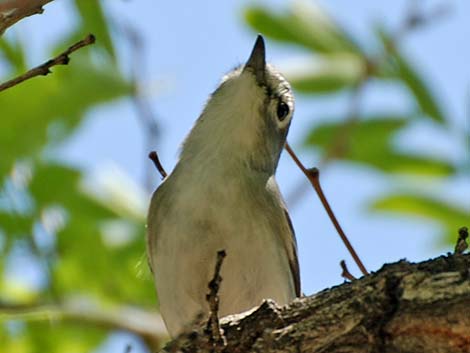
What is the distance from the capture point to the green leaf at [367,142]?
16.2 ft

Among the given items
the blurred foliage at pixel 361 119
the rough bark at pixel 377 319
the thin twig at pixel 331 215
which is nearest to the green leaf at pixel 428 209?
the blurred foliage at pixel 361 119

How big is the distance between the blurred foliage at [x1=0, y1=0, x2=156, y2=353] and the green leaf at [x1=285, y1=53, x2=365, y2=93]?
0.85 meters

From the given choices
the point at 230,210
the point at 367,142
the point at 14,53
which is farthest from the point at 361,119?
the point at 14,53

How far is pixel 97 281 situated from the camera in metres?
4.98

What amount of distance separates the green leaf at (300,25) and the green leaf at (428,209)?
0.79 m

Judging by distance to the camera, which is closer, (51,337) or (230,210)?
(230,210)

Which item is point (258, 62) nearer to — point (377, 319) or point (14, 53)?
point (14, 53)

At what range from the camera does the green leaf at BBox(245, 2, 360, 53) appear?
480 centimetres

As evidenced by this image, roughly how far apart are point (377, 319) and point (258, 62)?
2050 mm

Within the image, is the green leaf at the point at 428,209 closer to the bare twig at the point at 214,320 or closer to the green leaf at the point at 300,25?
the green leaf at the point at 300,25

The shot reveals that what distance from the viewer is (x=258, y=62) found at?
475 centimetres

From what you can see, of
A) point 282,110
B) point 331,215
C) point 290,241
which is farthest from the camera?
point 282,110

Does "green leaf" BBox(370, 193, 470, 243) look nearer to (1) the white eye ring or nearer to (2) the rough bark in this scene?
(1) the white eye ring

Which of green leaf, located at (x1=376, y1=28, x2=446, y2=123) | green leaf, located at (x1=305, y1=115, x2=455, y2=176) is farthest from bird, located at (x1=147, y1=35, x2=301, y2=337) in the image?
green leaf, located at (x1=376, y1=28, x2=446, y2=123)
